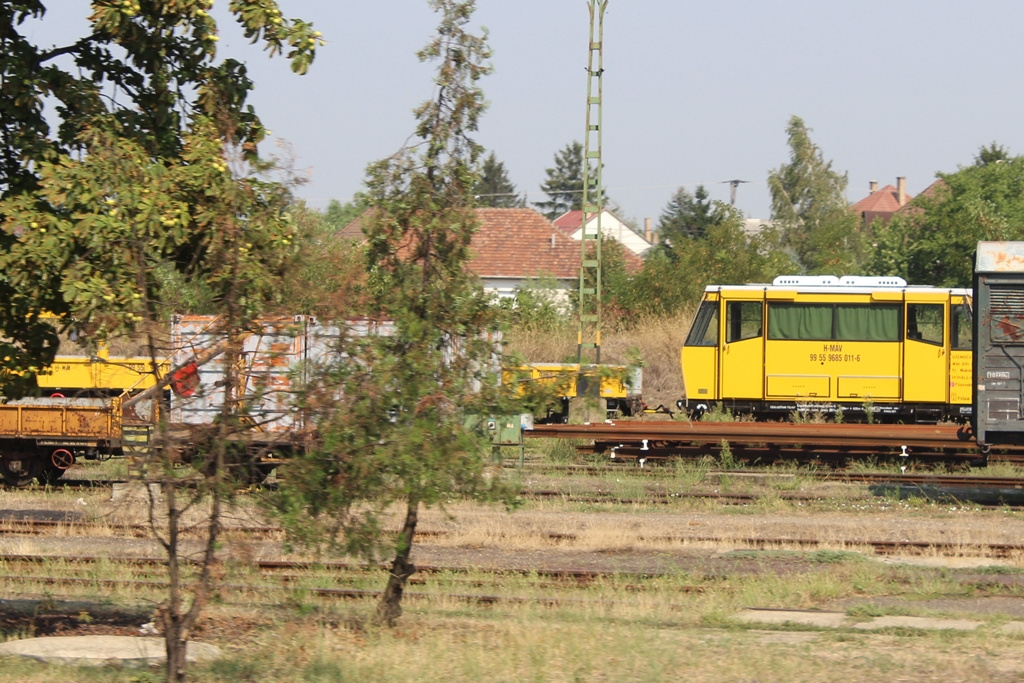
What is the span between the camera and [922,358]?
2262 cm

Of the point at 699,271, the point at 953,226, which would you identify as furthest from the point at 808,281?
the point at 953,226

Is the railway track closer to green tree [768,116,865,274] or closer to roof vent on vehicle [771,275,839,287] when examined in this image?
roof vent on vehicle [771,275,839,287]

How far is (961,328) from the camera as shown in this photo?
22.6m

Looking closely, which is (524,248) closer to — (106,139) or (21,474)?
(21,474)

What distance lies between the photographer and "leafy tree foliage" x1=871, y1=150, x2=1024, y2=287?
138 feet

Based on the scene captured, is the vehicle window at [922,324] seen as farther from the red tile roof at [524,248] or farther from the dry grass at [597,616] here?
the red tile roof at [524,248]

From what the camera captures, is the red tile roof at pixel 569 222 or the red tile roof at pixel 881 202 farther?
the red tile roof at pixel 881 202

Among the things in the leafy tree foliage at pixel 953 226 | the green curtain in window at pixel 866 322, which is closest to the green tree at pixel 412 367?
the green curtain in window at pixel 866 322

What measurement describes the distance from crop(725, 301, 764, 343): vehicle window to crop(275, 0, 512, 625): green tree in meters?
15.3

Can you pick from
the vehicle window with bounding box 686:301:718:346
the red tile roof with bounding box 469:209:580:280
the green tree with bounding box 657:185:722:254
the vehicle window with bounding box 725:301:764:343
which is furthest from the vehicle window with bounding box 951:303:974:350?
the green tree with bounding box 657:185:722:254

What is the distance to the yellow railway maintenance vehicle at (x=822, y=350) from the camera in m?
22.7

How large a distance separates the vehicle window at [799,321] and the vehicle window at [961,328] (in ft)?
7.81

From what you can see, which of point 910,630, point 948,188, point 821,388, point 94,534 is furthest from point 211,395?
point 948,188

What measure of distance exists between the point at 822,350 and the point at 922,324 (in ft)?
6.62
